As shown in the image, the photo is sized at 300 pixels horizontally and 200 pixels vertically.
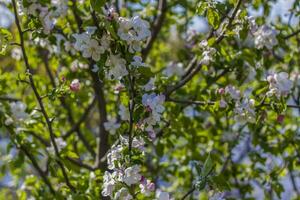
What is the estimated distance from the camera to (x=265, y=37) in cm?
262

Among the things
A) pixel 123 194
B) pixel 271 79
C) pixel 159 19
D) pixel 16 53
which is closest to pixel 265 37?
pixel 271 79

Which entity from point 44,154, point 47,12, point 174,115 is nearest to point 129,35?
point 47,12

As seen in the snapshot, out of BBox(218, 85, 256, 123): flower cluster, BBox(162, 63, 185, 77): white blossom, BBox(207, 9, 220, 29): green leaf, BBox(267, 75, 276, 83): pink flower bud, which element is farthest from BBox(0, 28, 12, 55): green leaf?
BBox(162, 63, 185, 77): white blossom

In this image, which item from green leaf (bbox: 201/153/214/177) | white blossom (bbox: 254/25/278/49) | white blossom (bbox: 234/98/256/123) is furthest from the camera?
white blossom (bbox: 254/25/278/49)

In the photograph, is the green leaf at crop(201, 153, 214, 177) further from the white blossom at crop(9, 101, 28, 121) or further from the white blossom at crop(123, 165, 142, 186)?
the white blossom at crop(9, 101, 28, 121)

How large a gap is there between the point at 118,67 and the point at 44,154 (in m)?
1.08

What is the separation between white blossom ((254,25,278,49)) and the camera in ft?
8.58

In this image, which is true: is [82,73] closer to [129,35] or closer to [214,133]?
[214,133]

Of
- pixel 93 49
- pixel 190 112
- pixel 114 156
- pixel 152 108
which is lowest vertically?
pixel 114 156

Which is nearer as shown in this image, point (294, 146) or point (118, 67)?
point (118, 67)

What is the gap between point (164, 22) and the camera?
384 centimetres

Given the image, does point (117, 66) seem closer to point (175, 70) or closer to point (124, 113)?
point (124, 113)

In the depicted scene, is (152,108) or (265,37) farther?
(265,37)

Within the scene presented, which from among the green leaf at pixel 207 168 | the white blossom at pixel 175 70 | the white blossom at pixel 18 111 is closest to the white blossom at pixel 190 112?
the white blossom at pixel 175 70
